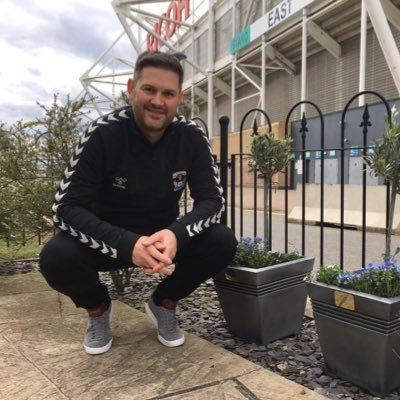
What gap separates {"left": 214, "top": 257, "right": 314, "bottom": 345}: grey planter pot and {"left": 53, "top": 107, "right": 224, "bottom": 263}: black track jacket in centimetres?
42

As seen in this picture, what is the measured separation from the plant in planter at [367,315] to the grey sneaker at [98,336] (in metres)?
1.14

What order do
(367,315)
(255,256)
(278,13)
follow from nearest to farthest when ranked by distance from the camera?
1. (367,315)
2. (255,256)
3. (278,13)

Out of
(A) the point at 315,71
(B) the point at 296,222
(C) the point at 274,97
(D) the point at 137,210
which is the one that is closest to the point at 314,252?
(B) the point at 296,222

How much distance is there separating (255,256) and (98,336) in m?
1.03

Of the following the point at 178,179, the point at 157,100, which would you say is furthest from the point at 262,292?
the point at 157,100

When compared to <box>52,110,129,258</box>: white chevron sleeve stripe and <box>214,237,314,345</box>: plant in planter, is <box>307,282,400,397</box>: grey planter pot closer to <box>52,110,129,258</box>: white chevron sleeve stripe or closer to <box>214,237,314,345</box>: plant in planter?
<box>214,237,314,345</box>: plant in planter

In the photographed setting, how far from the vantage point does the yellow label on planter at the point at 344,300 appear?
6.55 ft

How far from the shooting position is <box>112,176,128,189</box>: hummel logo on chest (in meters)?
2.38

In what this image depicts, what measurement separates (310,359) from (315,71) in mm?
16912

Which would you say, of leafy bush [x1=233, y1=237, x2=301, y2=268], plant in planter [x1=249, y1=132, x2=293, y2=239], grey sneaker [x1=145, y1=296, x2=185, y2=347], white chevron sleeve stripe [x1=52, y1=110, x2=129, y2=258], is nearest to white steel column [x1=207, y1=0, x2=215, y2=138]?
plant in planter [x1=249, y1=132, x2=293, y2=239]

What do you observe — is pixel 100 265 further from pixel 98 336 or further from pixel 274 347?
pixel 274 347

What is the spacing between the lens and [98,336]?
7.96ft

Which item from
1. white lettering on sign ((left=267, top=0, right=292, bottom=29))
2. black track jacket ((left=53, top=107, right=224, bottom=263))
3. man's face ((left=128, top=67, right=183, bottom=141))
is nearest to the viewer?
black track jacket ((left=53, top=107, right=224, bottom=263))

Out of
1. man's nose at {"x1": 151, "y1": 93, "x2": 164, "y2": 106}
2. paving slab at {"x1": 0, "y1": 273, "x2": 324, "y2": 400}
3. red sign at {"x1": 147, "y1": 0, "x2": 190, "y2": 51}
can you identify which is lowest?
paving slab at {"x1": 0, "y1": 273, "x2": 324, "y2": 400}
